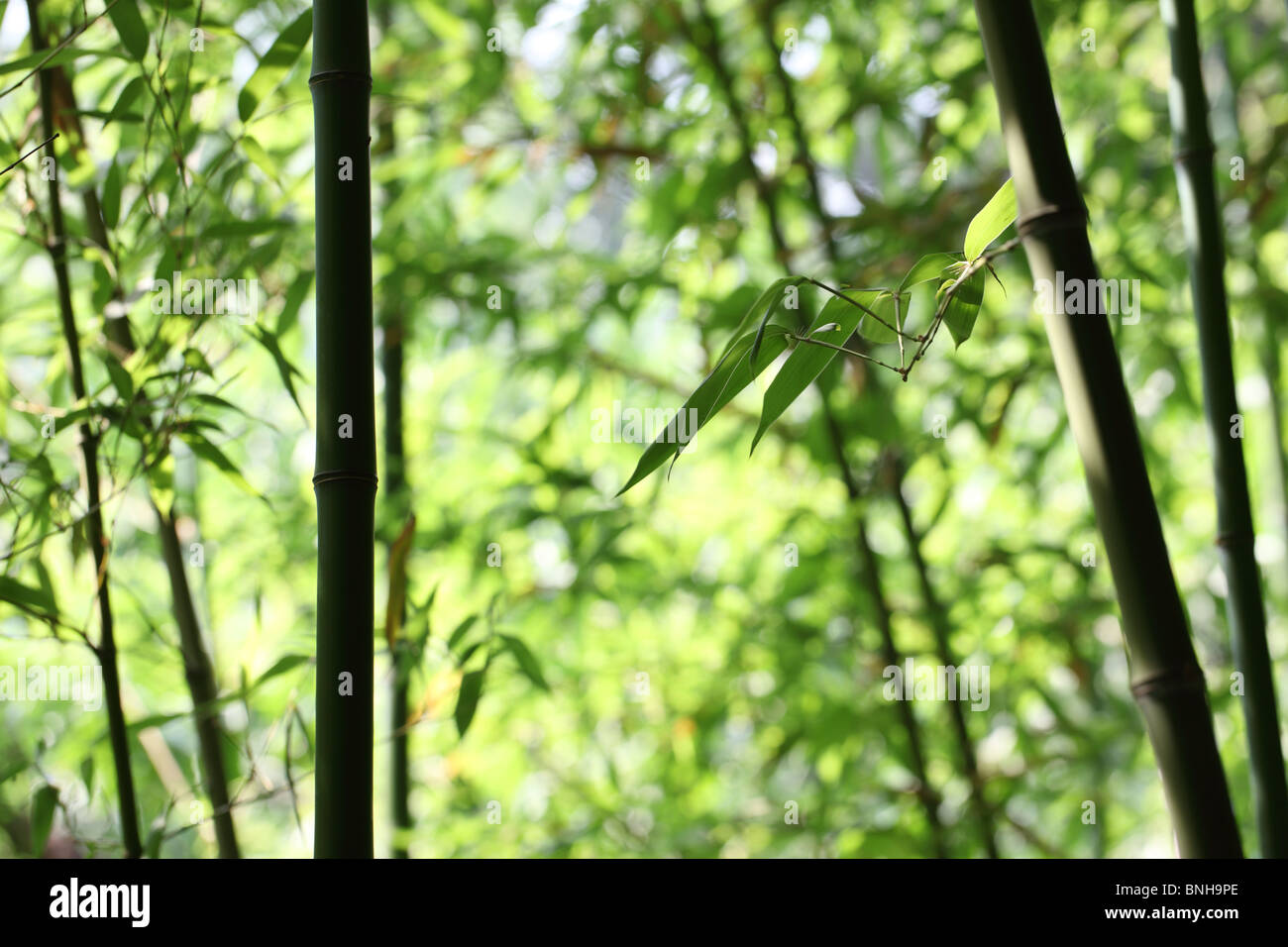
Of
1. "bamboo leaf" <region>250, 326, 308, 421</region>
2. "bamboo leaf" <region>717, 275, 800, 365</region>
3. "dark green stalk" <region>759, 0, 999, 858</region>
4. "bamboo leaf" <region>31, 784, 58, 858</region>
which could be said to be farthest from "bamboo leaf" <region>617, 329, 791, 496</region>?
"dark green stalk" <region>759, 0, 999, 858</region>

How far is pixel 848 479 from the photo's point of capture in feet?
3.49

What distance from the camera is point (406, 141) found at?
134 cm

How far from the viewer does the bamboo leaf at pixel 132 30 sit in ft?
1.76

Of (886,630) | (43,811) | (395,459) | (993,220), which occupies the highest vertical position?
(395,459)

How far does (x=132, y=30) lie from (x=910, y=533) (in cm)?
79

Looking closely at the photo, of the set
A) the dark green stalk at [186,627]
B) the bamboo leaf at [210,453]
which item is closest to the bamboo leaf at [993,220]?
the bamboo leaf at [210,453]

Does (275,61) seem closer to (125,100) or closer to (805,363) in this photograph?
(125,100)

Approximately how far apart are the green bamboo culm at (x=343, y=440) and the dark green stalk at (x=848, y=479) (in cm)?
67

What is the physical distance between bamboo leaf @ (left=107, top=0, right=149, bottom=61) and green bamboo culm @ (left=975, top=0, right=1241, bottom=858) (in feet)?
1.39

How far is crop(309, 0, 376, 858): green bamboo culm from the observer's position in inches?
15.5

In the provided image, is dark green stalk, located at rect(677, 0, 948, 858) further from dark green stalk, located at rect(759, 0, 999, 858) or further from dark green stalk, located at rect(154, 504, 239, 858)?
dark green stalk, located at rect(154, 504, 239, 858)

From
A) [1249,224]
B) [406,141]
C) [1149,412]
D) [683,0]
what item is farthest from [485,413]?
[1249,224]

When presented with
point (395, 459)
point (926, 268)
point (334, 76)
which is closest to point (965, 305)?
point (926, 268)
